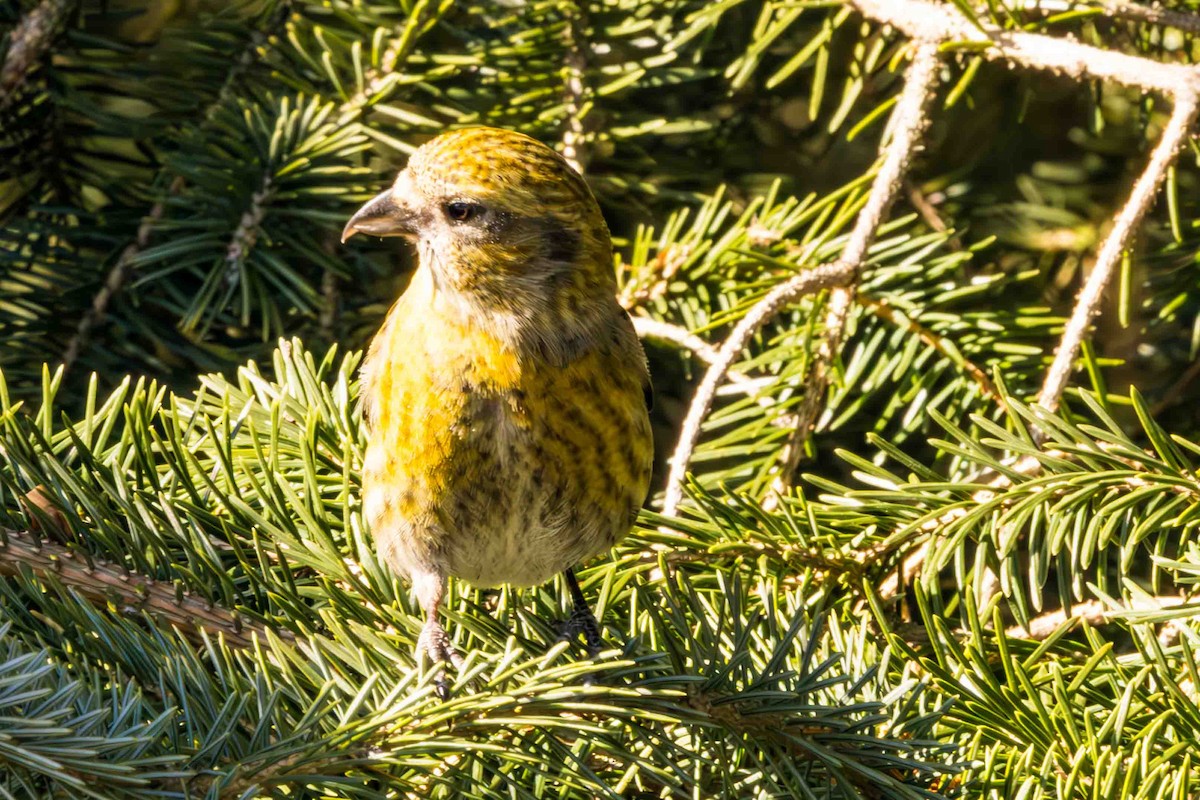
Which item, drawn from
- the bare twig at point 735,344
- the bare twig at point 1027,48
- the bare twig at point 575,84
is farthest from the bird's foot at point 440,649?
the bare twig at point 1027,48

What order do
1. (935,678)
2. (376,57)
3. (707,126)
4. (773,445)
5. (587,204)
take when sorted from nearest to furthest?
(935,678), (587,204), (773,445), (376,57), (707,126)

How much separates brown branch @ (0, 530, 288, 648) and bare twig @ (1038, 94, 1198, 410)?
1.20 metres

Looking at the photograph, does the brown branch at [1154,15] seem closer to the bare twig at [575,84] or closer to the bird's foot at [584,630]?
the bare twig at [575,84]

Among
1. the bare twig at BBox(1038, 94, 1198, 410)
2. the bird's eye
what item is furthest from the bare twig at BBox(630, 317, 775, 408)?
the bare twig at BBox(1038, 94, 1198, 410)

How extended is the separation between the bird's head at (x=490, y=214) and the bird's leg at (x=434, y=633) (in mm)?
444

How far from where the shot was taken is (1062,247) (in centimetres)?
273

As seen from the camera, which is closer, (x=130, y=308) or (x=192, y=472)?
(x=192, y=472)

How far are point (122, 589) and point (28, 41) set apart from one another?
1.39 m

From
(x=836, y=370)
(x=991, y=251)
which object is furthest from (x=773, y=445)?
(x=991, y=251)

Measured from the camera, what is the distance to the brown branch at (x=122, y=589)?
1381 mm

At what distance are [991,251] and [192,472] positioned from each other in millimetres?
1722

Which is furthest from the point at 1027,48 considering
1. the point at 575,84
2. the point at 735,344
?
the point at 575,84

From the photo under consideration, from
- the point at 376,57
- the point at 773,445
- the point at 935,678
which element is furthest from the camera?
the point at 376,57

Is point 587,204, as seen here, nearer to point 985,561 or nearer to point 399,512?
point 399,512
